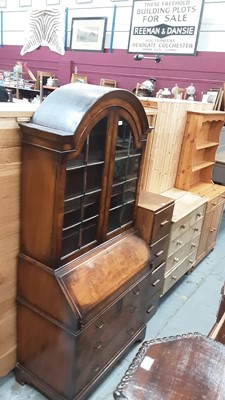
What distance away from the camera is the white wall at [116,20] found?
5039 mm

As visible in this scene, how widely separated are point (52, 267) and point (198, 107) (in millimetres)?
2511

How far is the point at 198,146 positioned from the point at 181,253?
1.20 metres

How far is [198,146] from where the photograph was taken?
3.40 metres

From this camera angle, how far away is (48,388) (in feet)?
5.70

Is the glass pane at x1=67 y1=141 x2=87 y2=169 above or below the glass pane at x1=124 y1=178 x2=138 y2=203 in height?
above

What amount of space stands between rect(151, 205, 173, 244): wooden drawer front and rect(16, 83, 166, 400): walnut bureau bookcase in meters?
0.25

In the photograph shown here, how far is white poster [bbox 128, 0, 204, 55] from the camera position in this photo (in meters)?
5.15

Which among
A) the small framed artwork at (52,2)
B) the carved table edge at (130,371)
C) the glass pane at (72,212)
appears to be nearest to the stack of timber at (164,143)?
the glass pane at (72,212)

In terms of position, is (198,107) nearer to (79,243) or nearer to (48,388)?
(79,243)

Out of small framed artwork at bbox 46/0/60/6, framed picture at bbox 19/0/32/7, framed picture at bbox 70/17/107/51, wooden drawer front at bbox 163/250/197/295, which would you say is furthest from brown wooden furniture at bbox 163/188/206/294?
framed picture at bbox 19/0/32/7

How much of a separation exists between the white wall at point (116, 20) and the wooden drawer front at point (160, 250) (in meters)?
3.97

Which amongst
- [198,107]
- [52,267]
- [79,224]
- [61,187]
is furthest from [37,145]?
[198,107]

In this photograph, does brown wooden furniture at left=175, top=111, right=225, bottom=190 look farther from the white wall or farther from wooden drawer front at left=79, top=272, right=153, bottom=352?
the white wall

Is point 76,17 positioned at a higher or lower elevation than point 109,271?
higher
